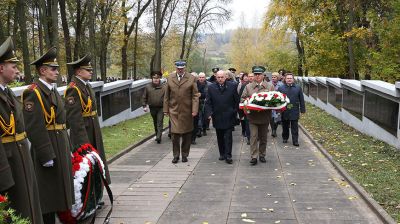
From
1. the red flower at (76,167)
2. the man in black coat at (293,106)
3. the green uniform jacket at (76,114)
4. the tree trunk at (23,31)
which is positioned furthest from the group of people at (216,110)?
the tree trunk at (23,31)

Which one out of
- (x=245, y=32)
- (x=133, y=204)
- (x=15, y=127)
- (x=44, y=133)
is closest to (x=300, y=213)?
(x=133, y=204)

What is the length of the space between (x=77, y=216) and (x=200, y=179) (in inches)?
118

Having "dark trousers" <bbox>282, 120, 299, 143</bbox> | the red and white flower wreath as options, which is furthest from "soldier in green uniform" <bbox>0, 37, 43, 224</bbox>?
"dark trousers" <bbox>282, 120, 299, 143</bbox>

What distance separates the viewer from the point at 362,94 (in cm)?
1390

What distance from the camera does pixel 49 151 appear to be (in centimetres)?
490

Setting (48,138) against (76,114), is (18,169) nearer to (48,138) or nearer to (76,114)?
(48,138)

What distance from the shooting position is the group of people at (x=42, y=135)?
13.4 ft

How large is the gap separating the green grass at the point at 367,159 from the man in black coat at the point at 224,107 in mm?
2216

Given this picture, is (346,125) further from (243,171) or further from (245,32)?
(245,32)

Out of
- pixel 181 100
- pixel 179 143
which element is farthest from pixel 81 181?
pixel 179 143

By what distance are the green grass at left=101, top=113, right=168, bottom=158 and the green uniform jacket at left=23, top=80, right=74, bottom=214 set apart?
505cm

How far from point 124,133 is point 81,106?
790 cm

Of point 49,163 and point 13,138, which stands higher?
point 13,138

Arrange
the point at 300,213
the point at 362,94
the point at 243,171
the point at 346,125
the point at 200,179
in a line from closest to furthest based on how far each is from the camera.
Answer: the point at 300,213 < the point at 200,179 < the point at 243,171 < the point at 362,94 < the point at 346,125
